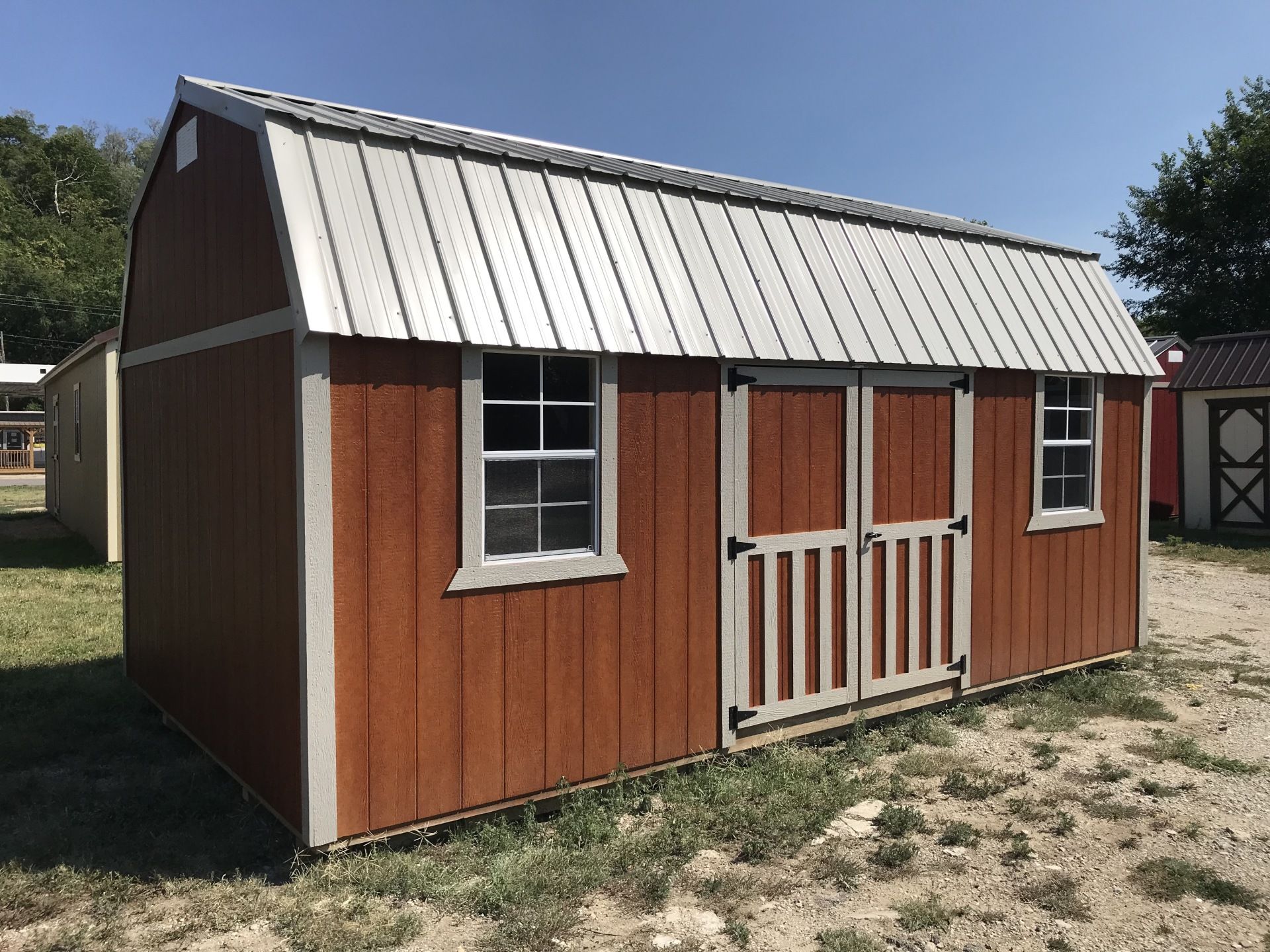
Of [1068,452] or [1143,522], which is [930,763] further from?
[1143,522]

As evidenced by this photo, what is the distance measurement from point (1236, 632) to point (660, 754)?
6.90 meters

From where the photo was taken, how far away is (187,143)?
17.1ft

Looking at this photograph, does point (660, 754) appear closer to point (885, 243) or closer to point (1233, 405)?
point (885, 243)

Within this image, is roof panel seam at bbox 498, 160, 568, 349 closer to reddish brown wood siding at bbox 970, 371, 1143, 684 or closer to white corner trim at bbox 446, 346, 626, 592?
white corner trim at bbox 446, 346, 626, 592

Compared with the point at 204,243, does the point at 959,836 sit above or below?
below

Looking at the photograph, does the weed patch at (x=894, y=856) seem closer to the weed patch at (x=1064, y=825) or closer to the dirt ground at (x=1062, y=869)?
the dirt ground at (x=1062, y=869)

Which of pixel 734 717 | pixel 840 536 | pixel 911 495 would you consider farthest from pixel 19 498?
pixel 911 495

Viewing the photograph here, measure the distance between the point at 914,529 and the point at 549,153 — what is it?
10.8 feet

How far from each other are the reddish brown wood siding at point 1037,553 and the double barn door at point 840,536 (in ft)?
0.76

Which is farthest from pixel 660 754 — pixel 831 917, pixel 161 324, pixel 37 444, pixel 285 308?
pixel 37 444

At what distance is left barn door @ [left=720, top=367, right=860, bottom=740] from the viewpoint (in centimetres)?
523

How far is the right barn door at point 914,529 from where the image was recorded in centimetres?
587

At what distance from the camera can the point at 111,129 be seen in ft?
265

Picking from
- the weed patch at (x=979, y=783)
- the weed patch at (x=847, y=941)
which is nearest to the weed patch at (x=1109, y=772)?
the weed patch at (x=979, y=783)
